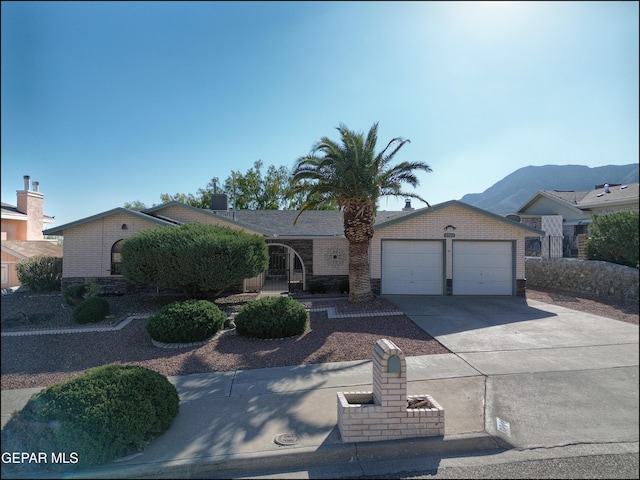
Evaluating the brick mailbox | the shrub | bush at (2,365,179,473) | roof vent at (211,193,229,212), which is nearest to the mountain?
the brick mailbox

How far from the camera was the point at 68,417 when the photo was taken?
3.56 meters

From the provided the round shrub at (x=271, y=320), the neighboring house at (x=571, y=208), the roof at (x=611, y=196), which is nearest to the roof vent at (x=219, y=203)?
the round shrub at (x=271, y=320)

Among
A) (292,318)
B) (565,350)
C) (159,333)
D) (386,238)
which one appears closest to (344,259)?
(386,238)

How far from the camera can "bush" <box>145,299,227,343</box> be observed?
781cm

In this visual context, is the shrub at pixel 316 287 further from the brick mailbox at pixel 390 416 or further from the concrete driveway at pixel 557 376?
the brick mailbox at pixel 390 416

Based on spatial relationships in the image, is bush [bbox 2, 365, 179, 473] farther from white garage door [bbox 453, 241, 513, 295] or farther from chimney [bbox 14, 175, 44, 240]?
white garage door [bbox 453, 241, 513, 295]

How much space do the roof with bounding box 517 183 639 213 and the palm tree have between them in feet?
17.2

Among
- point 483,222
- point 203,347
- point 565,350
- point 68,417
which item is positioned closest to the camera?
point 68,417

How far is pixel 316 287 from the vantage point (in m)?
15.7

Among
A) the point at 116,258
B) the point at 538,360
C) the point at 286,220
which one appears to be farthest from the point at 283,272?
the point at 538,360

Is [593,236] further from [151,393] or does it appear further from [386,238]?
[386,238]

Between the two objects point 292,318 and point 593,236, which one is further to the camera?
point 292,318

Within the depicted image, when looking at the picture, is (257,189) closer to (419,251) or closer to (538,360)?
(419,251)

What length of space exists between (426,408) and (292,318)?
Answer: 4.29 m
